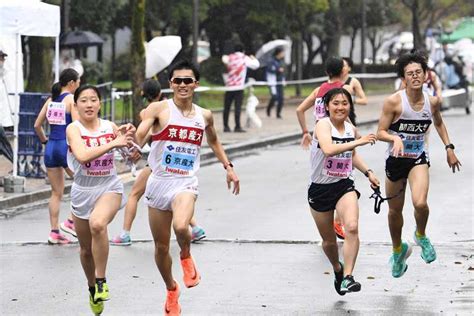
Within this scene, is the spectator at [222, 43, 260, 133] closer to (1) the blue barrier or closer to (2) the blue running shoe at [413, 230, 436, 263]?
(1) the blue barrier

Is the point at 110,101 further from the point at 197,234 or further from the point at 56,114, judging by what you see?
the point at 197,234

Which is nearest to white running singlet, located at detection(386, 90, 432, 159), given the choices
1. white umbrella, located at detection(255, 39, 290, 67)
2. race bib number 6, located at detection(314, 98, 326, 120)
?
race bib number 6, located at detection(314, 98, 326, 120)

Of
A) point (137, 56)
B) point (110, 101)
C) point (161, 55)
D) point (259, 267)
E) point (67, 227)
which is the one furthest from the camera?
point (161, 55)

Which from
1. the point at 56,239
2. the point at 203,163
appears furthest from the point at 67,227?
the point at 203,163

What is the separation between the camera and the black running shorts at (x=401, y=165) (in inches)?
420

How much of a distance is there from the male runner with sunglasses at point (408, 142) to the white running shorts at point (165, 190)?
75.4 inches

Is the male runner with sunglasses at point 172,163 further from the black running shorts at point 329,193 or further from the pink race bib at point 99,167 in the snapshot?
the black running shorts at point 329,193

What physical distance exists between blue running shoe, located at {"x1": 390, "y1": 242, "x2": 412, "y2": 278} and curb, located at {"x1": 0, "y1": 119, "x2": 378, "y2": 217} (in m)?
6.29

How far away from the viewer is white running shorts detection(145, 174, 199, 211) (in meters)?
9.16

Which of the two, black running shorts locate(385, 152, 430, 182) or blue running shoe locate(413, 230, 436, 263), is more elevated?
black running shorts locate(385, 152, 430, 182)

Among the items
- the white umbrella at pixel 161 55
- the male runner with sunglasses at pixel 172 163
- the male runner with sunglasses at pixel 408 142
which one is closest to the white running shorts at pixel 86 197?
the male runner with sunglasses at pixel 172 163

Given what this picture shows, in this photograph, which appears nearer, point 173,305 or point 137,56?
point 173,305

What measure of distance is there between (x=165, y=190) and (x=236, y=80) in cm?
1898

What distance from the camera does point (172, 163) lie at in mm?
9227
